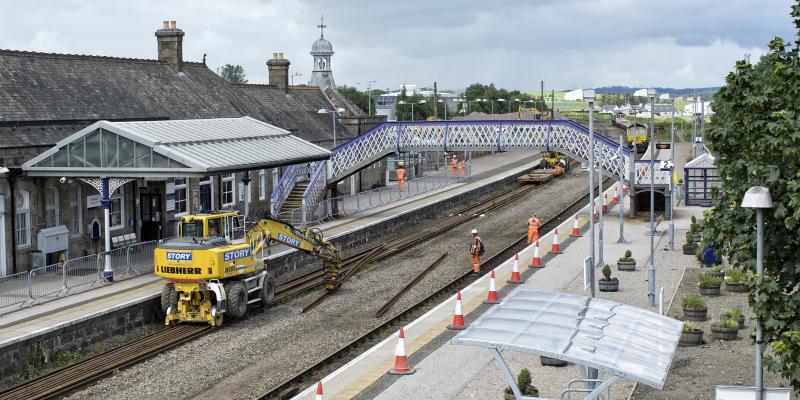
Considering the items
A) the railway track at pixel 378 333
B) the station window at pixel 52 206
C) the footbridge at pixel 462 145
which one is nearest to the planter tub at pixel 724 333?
the railway track at pixel 378 333

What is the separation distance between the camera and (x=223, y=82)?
52438mm

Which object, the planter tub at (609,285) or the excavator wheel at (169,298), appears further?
the planter tub at (609,285)

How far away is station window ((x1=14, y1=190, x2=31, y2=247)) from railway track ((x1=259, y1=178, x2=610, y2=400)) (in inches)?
464

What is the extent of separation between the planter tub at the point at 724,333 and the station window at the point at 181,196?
23.1 m

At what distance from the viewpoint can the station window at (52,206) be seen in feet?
109

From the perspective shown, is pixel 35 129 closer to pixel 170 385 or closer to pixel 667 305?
pixel 170 385

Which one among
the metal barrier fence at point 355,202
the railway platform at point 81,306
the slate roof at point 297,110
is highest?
the slate roof at point 297,110

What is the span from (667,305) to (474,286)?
21.0 ft

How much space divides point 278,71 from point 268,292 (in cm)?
3323

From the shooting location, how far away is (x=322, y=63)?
9281 cm

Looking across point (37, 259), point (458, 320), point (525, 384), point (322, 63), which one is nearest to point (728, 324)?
point (458, 320)

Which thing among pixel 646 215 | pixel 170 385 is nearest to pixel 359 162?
pixel 646 215

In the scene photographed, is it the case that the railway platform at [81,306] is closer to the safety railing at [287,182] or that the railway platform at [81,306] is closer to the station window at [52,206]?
the safety railing at [287,182]

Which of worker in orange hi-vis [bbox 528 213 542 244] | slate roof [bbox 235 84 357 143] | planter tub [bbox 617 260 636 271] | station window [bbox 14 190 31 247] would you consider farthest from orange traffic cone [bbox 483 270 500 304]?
slate roof [bbox 235 84 357 143]
